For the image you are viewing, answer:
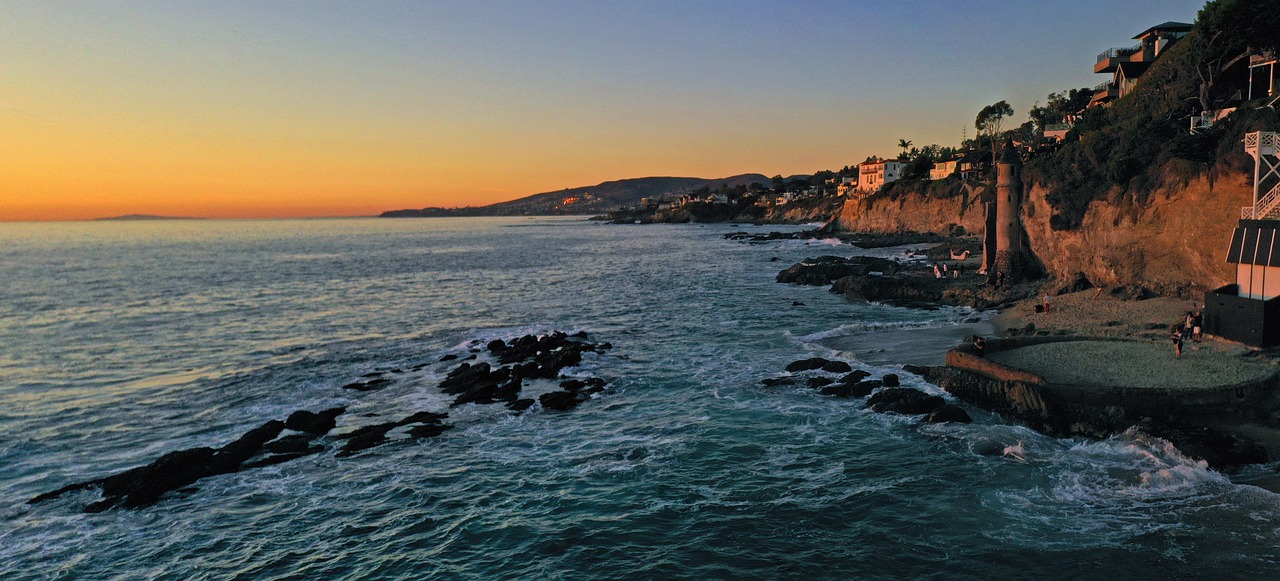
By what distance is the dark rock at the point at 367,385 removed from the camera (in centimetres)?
2767

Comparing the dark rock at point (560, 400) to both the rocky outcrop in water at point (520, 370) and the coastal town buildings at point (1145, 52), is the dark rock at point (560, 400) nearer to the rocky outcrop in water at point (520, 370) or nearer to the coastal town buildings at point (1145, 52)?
the rocky outcrop in water at point (520, 370)

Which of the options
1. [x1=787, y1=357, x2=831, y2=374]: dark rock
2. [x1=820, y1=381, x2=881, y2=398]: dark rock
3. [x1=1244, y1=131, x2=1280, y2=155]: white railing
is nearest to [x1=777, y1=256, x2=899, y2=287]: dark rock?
[x1=787, y1=357, x2=831, y2=374]: dark rock

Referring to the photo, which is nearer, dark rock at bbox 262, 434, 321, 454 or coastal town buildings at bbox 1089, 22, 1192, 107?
dark rock at bbox 262, 434, 321, 454

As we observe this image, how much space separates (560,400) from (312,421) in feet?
27.3

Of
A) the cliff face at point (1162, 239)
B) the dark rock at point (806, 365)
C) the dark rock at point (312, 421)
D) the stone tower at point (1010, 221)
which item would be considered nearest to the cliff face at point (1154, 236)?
the cliff face at point (1162, 239)

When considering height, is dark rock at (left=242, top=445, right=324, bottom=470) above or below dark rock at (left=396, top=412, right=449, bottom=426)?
below

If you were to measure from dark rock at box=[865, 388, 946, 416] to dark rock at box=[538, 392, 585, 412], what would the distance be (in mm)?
10317

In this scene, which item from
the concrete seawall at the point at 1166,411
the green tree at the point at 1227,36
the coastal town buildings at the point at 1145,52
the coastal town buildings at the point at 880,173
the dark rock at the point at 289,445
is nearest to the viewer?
the concrete seawall at the point at 1166,411

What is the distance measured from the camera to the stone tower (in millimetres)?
46094

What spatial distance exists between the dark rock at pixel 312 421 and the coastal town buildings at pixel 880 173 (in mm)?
138790

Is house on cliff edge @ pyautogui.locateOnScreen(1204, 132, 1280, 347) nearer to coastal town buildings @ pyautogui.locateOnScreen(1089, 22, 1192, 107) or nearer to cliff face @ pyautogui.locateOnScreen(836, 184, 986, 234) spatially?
coastal town buildings @ pyautogui.locateOnScreen(1089, 22, 1192, 107)

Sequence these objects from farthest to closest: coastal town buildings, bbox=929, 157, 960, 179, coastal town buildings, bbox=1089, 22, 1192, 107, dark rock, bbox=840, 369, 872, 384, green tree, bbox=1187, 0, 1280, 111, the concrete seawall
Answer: coastal town buildings, bbox=929, 157, 960, 179 → coastal town buildings, bbox=1089, 22, 1192, 107 → green tree, bbox=1187, 0, 1280, 111 → dark rock, bbox=840, 369, 872, 384 → the concrete seawall

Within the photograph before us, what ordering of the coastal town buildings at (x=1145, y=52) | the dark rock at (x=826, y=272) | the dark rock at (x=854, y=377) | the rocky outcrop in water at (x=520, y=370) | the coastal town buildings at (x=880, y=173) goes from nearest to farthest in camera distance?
the dark rock at (x=854, y=377) < the rocky outcrop in water at (x=520, y=370) < the dark rock at (x=826, y=272) < the coastal town buildings at (x=1145, y=52) < the coastal town buildings at (x=880, y=173)

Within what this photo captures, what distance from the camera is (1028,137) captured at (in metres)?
120
